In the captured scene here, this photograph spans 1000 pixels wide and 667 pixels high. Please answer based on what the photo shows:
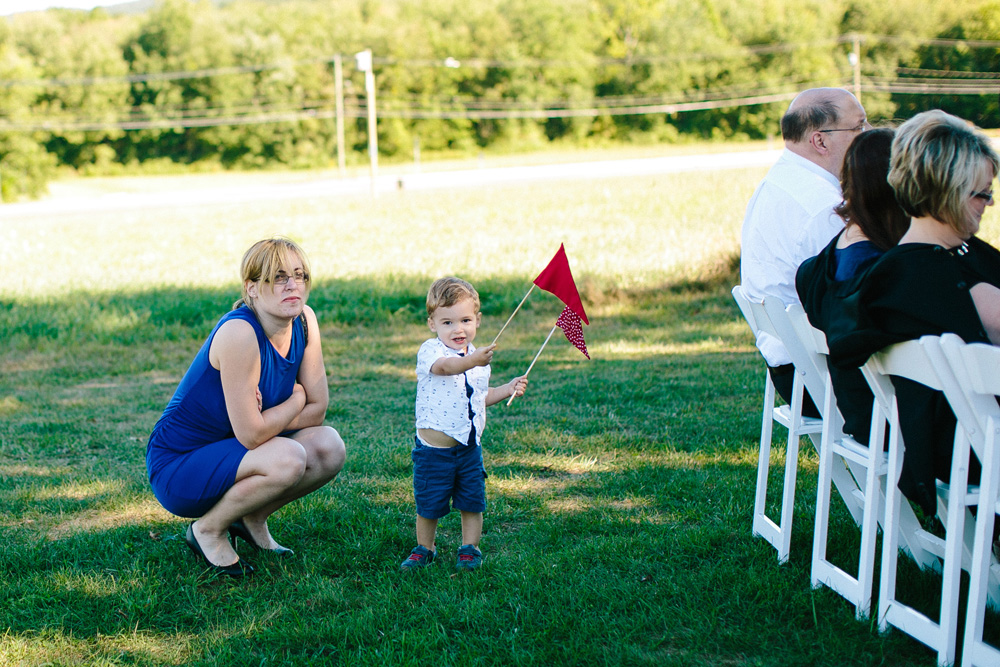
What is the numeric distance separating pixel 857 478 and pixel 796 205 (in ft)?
3.93

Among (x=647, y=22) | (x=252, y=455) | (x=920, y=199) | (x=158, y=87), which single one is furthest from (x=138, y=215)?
(x=647, y=22)

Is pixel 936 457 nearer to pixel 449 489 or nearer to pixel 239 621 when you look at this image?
pixel 449 489

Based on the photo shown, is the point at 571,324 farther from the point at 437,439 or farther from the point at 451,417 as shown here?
the point at 437,439

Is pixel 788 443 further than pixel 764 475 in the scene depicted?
No

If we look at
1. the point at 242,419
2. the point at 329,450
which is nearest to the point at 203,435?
the point at 242,419

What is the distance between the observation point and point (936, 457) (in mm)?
2838

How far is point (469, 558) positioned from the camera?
3.80 m

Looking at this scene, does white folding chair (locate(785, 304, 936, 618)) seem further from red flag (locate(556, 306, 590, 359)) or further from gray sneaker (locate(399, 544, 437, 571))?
Answer: gray sneaker (locate(399, 544, 437, 571))

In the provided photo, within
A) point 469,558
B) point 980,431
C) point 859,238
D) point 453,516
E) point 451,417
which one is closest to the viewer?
point 980,431

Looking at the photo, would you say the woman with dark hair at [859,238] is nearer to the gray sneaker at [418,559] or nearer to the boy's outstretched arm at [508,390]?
the boy's outstretched arm at [508,390]

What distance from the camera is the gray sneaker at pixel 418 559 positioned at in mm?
3805

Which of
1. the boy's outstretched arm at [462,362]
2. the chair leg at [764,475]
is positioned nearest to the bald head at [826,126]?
the chair leg at [764,475]

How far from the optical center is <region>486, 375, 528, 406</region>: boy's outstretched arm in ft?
11.7

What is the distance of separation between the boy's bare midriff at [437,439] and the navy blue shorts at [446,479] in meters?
0.02
